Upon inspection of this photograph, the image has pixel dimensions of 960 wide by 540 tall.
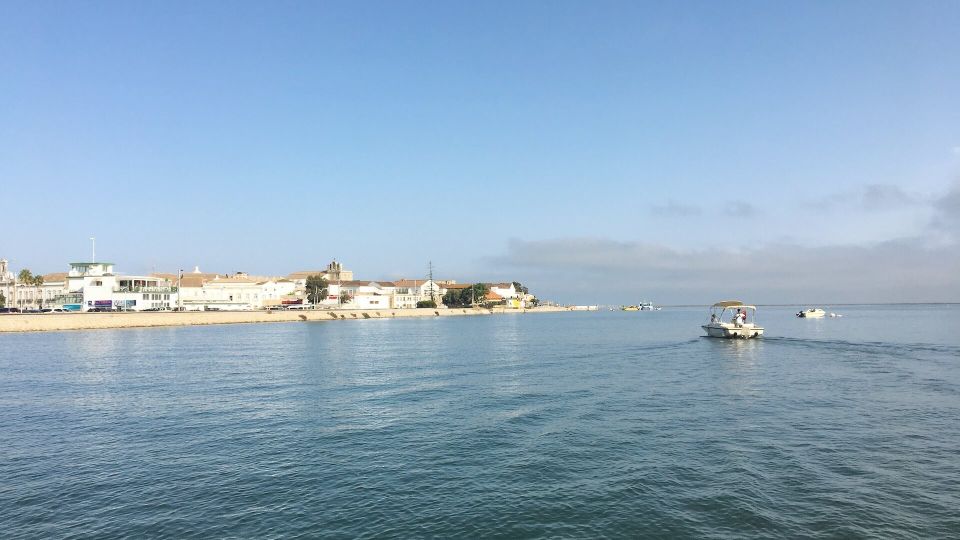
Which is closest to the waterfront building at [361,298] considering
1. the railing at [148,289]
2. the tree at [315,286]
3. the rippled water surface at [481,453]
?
the tree at [315,286]

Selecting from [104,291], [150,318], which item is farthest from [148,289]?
[150,318]

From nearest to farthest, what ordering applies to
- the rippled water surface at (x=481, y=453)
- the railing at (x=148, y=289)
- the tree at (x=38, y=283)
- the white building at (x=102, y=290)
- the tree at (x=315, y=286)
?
1. the rippled water surface at (x=481, y=453)
2. the white building at (x=102, y=290)
3. the railing at (x=148, y=289)
4. the tree at (x=38, y=283)
5. the tree at (x=315, y=286)

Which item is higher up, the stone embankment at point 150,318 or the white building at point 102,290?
the white building at point 102,290

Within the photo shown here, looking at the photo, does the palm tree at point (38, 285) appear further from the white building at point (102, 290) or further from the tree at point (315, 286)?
Answer: the tree at point (315, 286)

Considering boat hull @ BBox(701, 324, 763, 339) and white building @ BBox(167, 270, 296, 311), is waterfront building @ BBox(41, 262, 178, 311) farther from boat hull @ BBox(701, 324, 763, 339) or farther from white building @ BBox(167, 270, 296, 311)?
boat hull @ BBox(701, 324, 763, 339)

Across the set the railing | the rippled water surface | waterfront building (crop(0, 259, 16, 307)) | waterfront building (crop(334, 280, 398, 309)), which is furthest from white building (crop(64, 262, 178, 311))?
the rippled water surface

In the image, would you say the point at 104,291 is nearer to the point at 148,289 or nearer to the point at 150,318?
the point at 148,289

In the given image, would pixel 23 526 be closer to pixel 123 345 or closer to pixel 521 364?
pixel 521 364

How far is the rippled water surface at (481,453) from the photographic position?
13.7m

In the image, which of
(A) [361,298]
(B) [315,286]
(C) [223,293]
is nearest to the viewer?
(C) [223,293]

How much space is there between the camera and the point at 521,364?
150 feet

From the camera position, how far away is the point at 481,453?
19.3 metres

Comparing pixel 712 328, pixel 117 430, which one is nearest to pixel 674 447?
pixel 117 430

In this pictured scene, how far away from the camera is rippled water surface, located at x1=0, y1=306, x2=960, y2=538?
13.7m
